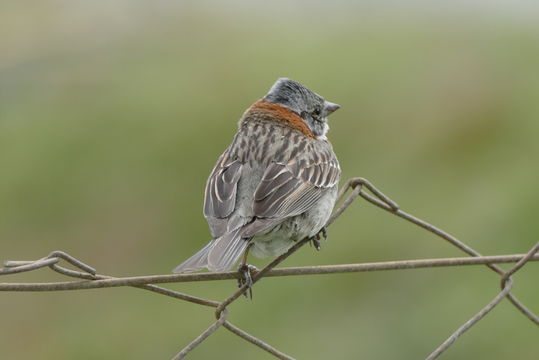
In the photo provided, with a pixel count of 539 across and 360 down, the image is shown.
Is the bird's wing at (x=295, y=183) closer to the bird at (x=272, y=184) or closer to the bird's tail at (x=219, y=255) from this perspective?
the bird at (x=272, y=184)

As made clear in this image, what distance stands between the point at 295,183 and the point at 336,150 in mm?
5261

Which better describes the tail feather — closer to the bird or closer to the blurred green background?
the bird

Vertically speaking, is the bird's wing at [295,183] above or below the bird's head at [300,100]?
below

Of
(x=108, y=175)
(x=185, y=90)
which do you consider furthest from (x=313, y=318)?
(x=185, y=90)

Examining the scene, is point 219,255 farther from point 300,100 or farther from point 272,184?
point 300,100

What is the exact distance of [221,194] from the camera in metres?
4.24

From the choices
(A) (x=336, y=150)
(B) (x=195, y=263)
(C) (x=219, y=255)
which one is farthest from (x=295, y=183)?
(A) (x=336, y=150)

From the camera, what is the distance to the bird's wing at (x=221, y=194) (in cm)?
405

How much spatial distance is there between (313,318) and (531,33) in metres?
5.41

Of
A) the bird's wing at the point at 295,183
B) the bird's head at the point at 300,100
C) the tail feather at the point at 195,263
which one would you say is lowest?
the tail feather at the point at 195,263

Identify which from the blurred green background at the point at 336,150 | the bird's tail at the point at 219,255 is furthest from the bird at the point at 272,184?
the blurred green background at the point at 336,150

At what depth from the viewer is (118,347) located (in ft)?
25.7

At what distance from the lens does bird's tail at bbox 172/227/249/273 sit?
138 inches

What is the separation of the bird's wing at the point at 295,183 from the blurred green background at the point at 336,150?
249 cm
